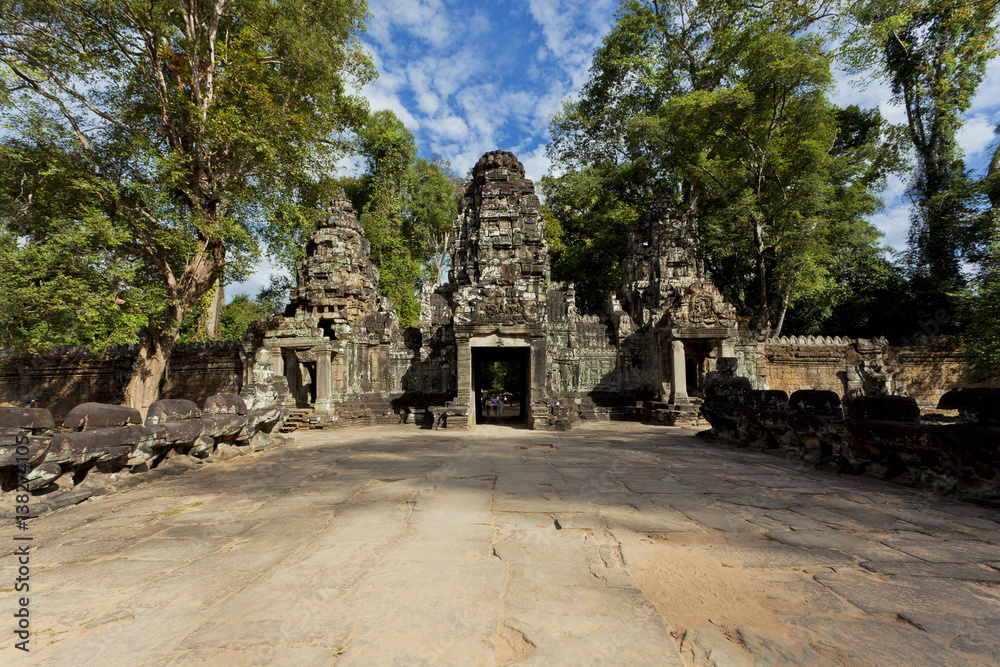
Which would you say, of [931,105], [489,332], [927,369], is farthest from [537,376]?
[931,105]

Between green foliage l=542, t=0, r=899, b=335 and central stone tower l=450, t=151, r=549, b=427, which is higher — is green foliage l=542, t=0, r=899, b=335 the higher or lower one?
the higher one

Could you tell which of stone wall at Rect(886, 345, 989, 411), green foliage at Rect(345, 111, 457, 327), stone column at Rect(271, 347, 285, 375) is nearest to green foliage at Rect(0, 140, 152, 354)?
stone column at Rect(271, 347, 285, 375)

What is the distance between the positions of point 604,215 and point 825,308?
10552 mm

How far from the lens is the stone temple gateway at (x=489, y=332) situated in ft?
35.2

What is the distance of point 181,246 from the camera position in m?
9.27

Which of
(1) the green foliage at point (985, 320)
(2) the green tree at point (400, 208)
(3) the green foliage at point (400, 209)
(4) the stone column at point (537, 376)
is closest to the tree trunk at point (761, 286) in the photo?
(1) the green foliage at point (985, 320)

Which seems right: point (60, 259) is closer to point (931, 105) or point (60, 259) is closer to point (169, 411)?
point (169, 411)

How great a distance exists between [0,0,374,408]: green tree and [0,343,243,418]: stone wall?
5804 millimetres

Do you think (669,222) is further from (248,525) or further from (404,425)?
(248,525)

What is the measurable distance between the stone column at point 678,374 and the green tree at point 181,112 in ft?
36.1

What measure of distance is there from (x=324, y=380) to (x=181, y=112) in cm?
703

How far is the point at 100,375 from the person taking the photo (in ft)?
53.4

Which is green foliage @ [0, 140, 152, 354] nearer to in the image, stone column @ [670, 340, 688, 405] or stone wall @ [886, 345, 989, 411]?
stone column @ [670, 340, 688, 405]

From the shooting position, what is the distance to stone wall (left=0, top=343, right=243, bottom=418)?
16.1 m
